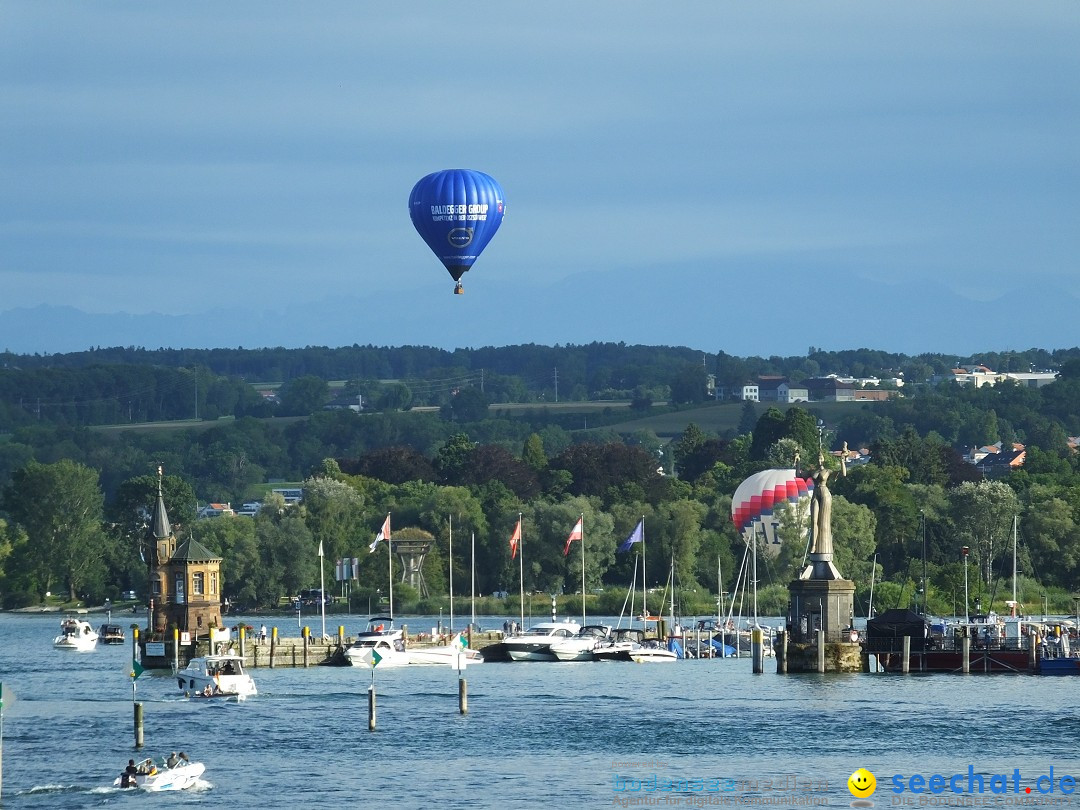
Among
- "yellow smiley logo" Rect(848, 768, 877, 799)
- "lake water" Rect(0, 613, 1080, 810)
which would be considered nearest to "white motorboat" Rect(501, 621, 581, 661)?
"lake water" Rect(0, 613, 1080, 810)

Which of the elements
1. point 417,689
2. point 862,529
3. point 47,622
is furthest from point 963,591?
point 47,622

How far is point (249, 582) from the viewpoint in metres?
176

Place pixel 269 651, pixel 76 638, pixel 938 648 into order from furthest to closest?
pixel 76 638 → pixel 269 651 → pixel 938 648

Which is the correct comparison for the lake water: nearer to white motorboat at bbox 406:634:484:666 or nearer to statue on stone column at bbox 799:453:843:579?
statue on stone column at bbox 799:453:843:579

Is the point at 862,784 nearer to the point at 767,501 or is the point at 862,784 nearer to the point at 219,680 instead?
the point at 219,680

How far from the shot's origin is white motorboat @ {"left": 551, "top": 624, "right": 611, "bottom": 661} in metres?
119

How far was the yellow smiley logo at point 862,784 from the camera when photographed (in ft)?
212

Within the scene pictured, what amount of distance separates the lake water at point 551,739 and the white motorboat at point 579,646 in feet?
36.0

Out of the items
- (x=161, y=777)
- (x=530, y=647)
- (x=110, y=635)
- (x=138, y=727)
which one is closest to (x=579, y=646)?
(x=530, y=647)

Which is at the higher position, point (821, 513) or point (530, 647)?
point (821, 513)

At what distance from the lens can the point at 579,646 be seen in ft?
393

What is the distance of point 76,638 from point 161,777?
2961 inches

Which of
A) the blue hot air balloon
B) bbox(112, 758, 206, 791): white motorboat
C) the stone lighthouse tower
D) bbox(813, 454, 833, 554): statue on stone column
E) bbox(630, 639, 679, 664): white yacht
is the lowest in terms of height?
bbox(112, 758, 206, 791): white motorboat

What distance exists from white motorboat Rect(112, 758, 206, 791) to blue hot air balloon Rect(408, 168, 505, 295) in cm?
5304
